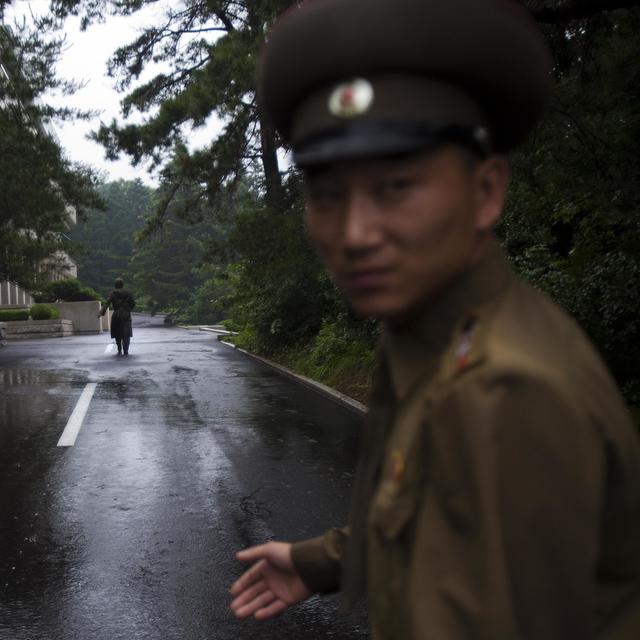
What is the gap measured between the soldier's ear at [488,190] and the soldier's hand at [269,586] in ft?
2.73

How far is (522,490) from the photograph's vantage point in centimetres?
87

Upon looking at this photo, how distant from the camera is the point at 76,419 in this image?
1103 cm

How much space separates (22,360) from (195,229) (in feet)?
214

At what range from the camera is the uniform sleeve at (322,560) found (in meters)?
1.56

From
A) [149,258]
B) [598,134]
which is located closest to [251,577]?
[598,134]

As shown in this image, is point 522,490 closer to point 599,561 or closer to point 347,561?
point 599,561

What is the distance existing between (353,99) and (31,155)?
69.3ft

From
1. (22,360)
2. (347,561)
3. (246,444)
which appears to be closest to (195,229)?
(22,360)

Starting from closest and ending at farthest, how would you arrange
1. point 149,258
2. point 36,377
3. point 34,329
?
point 36,377, point 34,329, point 149,258

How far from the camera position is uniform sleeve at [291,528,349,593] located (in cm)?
156

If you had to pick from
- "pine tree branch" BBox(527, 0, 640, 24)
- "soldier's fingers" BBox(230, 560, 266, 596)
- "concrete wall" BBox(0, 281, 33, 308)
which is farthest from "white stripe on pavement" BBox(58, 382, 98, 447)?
"concrete wall" BBox(0, 281, 33, 308)

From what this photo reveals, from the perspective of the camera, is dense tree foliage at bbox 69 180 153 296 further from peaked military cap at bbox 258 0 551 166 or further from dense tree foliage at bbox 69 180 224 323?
peaked military cap at bbox 258 0 551 166

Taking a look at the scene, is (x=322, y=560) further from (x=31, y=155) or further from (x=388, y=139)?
(x=31, y=155)

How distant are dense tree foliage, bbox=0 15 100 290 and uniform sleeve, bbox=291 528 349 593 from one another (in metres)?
17.2
